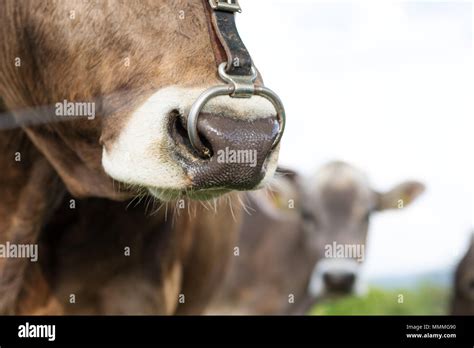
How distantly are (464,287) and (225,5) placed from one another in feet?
21.1

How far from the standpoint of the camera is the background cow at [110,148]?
314 cm

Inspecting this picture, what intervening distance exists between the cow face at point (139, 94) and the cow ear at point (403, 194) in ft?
22.9

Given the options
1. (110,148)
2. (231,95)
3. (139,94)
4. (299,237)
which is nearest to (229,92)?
(231,95)

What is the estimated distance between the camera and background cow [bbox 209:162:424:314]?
389 inches

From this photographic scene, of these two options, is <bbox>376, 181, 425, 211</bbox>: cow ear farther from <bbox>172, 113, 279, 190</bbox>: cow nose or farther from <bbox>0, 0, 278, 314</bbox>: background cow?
<bbox>172, 113, 279, 190</bbox>: cow nose

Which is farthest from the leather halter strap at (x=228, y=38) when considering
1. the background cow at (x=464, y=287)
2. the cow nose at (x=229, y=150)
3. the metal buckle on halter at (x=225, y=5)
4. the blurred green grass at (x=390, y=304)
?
the blurred green grass at (x=390, y=304)

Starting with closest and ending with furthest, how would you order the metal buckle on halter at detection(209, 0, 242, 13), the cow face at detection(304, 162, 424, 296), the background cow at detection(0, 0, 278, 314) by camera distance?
the background cow at detection(0, 0, 278, 314) < the metal buckle on halter at detection(209, 0, 242, 13) < the cow face at detection(304, 162, 424, 296)

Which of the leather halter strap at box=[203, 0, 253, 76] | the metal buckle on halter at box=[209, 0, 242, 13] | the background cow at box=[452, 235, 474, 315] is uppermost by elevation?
the metal buckle on halter at box=[209, 0, 242, 13]

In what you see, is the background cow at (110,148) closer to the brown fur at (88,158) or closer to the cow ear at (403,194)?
the brown fur at (88,158)

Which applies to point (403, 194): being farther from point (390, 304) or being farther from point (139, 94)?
point (139, 94)

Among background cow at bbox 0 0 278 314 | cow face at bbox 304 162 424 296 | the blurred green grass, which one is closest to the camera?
background cow at bbox 0 0 278 314

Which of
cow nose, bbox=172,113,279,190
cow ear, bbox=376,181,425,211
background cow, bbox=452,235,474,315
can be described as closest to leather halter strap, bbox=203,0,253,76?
cow nose, bbox=172,113,279,190

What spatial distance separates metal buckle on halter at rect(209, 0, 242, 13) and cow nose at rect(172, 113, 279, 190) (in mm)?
475
